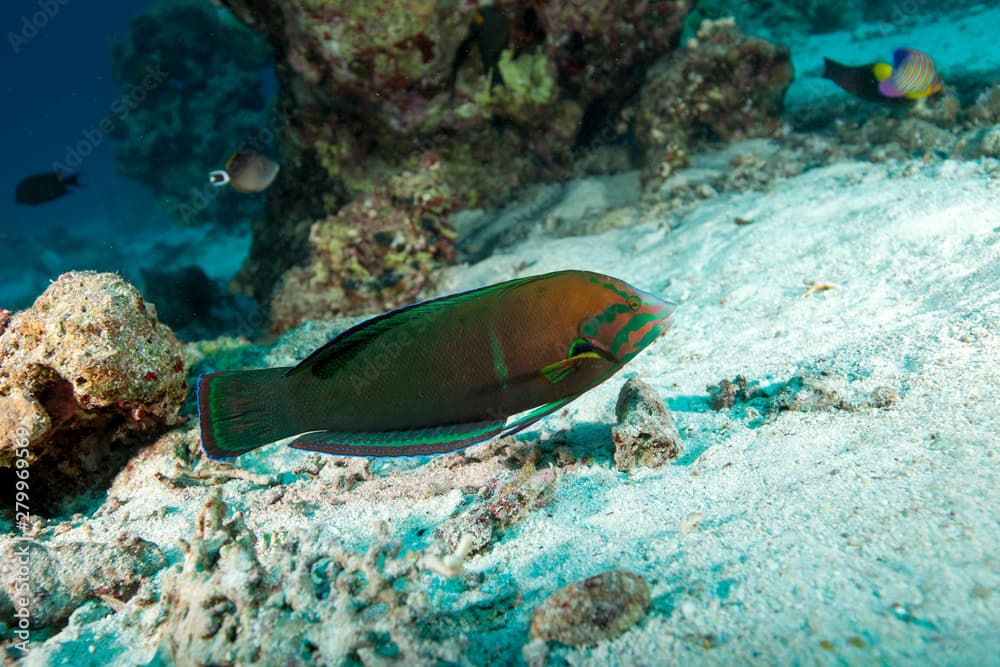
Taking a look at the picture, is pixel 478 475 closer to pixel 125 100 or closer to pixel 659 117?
pixel 659 117

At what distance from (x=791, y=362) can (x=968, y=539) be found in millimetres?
1703

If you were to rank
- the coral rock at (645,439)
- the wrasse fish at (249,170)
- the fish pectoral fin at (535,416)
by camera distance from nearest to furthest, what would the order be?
the fish pectoral fin at (535,416) < the coral rock at (645,439) < the wrasse fish at (249,170)

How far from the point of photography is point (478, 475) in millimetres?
2828

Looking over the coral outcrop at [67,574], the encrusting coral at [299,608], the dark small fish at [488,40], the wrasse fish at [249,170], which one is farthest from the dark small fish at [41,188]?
the encrusting coral at [299,608]

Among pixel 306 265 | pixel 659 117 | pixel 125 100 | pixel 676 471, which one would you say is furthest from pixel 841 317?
pixel 125 100

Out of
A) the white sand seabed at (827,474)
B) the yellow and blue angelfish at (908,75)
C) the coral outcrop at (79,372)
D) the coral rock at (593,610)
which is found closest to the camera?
the white sand seabed at (827,474)

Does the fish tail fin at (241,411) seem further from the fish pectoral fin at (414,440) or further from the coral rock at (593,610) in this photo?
the coral rock at (593,610)

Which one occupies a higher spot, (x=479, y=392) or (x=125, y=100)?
(x=125, y=100)

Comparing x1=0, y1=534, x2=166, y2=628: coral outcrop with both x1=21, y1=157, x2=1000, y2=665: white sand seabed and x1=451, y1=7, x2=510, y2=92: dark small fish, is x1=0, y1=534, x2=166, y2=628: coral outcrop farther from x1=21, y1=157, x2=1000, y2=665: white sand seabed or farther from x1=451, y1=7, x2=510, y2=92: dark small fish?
x1=451, y1=7, x2=510, y2=92: dark small fish

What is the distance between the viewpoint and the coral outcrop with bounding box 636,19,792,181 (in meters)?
7.83

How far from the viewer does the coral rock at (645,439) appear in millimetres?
2588

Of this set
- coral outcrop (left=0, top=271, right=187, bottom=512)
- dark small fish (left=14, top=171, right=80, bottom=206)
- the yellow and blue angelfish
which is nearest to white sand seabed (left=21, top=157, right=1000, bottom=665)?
coral outcrop (left=0, top=271, right=187, bottom=512)

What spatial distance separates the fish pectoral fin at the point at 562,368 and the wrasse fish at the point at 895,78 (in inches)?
274

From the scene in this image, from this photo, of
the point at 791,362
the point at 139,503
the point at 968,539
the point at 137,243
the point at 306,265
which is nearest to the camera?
the point at 968,539
